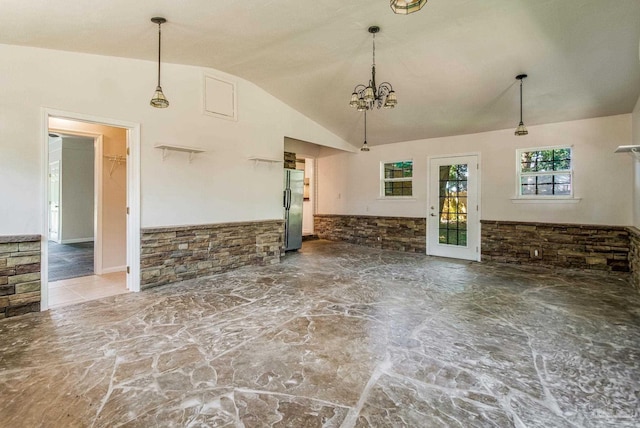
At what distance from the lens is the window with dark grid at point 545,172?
5508 mm

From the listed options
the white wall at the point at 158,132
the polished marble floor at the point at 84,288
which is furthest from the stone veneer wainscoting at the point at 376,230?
the polished marble floor at the point at 84,288

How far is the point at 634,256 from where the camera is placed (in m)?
4.56

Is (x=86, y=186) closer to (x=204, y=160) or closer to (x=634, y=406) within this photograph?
(x=204, y=160)

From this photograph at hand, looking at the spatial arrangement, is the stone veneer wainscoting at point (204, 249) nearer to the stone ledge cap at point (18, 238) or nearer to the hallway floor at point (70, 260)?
the stone ledge cap at point (18, 238)

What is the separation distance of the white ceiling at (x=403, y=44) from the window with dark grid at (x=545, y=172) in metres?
0.59

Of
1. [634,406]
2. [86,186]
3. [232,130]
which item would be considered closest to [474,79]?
[232,130]

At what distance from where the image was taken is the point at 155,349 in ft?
8.44

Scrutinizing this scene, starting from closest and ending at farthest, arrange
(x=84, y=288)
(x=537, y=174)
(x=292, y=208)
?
(x=84, y=288), (x=537, y=174), (x=292, y=208)

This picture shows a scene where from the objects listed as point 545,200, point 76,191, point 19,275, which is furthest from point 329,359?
point 76,191

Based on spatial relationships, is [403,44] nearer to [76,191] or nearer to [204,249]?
[204,249]

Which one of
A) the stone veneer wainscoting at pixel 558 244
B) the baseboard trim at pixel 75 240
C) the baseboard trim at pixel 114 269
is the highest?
the stone veneer wainscoting at pixel 558 244

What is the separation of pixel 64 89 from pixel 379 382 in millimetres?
4336

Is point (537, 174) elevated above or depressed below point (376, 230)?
above

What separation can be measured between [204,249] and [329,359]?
3.13 m
